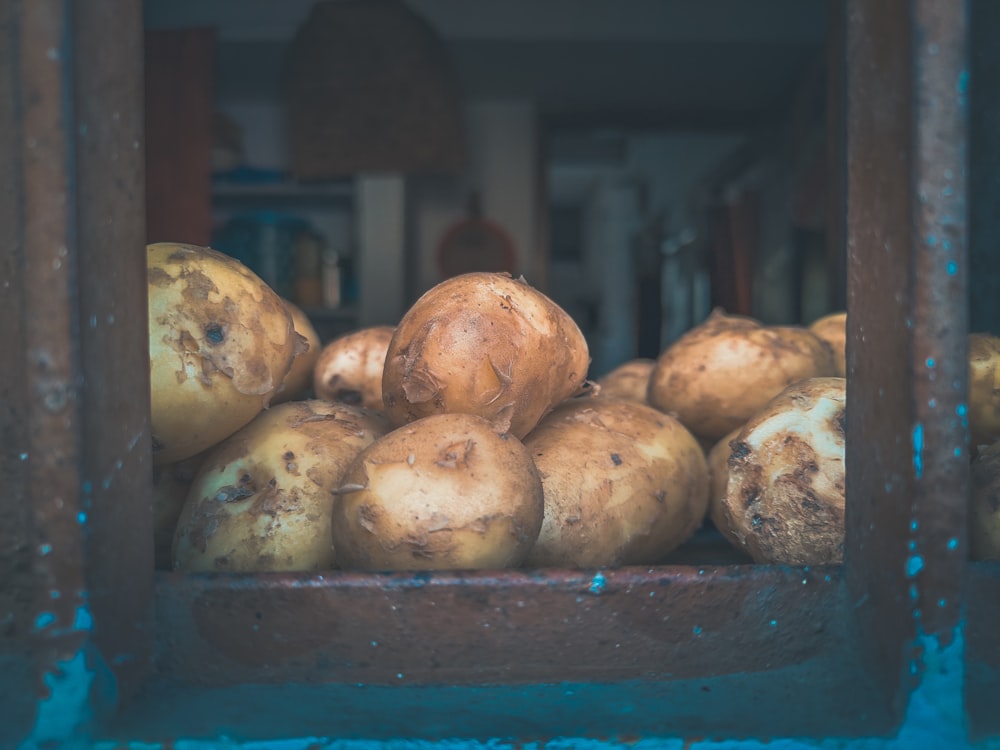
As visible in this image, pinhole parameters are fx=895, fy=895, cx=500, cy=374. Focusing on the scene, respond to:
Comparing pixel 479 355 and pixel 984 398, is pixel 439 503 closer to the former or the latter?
pixel 479 355

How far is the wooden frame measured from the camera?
0.87 metres

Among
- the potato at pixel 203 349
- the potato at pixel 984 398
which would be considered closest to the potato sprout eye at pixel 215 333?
the potato at pixel 203 349

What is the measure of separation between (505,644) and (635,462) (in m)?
0.45

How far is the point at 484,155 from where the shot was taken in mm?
5492

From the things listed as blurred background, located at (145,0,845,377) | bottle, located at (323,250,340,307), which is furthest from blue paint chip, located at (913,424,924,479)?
bottle, located at (323,250,340,307)

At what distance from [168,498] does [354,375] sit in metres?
0.41

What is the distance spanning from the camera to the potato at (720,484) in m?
1.42

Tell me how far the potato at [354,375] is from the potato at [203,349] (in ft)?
0.95

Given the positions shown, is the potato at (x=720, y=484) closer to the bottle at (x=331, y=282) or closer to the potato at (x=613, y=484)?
the potato at (x=613, y=484)

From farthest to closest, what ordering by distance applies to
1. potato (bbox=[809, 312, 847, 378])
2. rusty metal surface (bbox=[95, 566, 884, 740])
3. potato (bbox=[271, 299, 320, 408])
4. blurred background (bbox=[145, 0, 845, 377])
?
1. blurred background (bbox=[145, 0, 845, 377])
2. potato (bbox=[809, 312, 847, 378])
3. potato (bbox=[271, 299, 320, 408])
4. rusty metal surface (bbox=[95, 566, 884, 740])

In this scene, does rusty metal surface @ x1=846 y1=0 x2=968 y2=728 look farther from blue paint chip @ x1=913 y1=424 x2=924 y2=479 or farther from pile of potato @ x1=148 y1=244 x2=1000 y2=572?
pile of potato @ x1=148 y1=244 x2=1000 y2=572

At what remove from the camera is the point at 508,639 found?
101 centimetres

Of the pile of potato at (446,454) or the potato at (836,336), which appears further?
the potato at (836,336)

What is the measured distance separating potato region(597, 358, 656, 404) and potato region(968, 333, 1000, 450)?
2.23ft
